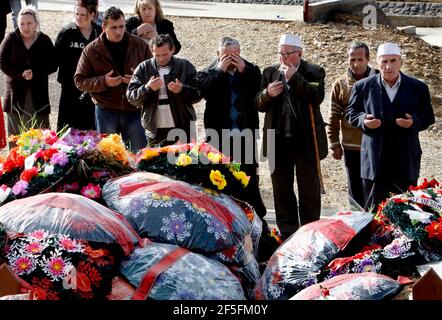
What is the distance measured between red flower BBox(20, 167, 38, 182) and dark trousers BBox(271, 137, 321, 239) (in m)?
2.45

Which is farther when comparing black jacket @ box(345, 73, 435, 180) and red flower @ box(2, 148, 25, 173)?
black jacket @ box(345, 73, 435, 180)

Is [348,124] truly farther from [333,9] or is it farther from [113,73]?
[333,9]

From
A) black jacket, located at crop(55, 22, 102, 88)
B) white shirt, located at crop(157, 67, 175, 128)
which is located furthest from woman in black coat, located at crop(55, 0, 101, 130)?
white shirt, located at crop(157, 67, 175, 128)

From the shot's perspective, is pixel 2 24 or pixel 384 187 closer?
pixel 384 187

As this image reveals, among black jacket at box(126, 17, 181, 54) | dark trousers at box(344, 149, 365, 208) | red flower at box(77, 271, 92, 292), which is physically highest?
black jacket at box(126, 17, 181, 54)

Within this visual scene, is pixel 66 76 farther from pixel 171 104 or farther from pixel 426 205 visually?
pixel 426 205

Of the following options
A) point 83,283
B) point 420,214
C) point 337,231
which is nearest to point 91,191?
point 83,283

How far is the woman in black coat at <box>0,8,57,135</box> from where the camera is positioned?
9656mm

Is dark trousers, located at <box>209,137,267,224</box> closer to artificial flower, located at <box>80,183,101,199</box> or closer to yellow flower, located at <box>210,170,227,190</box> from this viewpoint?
yellow flower, located at <box>210,170,227,190</box>

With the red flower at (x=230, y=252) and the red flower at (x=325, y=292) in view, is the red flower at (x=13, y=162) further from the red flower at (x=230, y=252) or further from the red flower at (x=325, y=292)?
the red flower at (x=325, y=292)

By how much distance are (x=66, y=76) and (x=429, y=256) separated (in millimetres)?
4826

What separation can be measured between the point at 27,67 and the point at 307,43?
6073 millimetres

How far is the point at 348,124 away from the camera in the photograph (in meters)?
8.49

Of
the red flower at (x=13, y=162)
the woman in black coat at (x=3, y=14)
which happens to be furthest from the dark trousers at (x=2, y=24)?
the red flower at (x=13, y=162)
